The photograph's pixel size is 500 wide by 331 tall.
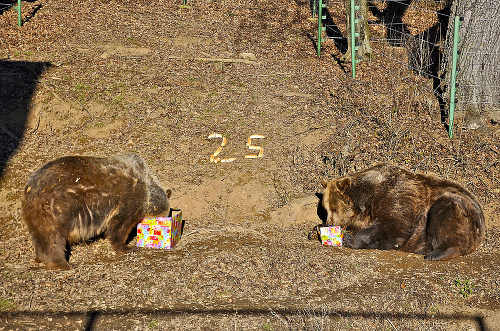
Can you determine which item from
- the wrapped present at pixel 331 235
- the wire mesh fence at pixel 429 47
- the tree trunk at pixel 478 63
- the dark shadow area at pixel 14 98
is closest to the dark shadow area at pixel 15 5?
the dark shadow area at pixel 14 98

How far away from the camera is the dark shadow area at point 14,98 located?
10.8m

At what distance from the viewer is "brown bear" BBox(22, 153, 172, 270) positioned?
22.6 ft

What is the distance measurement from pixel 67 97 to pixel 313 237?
734cm

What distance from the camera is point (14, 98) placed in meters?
12.1

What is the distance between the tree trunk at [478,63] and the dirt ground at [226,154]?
74 centimetres

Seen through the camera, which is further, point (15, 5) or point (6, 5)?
point (6, 5)

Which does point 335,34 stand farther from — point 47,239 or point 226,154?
Answer: point 47,239

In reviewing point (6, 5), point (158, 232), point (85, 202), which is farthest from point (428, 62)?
point (6, 5)

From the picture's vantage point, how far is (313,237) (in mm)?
8125

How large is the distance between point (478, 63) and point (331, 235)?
603cm

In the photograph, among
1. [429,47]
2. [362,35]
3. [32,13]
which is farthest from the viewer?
[32,13]

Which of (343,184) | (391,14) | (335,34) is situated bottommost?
(343,184)

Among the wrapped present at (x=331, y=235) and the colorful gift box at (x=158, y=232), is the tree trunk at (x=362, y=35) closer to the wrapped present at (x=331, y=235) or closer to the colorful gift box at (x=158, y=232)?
the wrapped present at (x=331, y=235)

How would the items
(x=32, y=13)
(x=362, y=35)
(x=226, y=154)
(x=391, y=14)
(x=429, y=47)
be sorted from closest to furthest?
1. (x=226, y=154)
2. (x=362, y=35)
3. (x=429, y=47)
4. (x=32, y=13)
5. (x=391, y=14)
